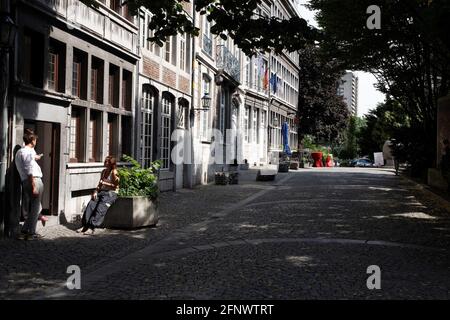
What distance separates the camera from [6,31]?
913 centimetres

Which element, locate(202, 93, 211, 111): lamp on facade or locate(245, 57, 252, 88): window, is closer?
locate(202, 93, 211, 111): lamp on facade

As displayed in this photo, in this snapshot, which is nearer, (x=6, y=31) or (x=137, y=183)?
(x=6, y=31)

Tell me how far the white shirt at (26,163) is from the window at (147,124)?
8.11m

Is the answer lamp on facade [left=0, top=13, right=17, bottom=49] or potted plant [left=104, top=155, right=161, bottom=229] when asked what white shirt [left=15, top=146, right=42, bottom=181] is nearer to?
lamp on facade [left=0, top=13, right=17, bottom=49]

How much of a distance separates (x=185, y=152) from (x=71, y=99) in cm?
1023

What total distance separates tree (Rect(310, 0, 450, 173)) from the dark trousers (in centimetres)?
504

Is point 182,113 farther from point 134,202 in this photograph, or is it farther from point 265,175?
point 134,202

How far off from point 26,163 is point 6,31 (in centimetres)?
213

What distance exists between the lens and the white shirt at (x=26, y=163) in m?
9.62

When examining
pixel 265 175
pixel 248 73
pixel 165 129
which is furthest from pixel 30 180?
pixel 248 73

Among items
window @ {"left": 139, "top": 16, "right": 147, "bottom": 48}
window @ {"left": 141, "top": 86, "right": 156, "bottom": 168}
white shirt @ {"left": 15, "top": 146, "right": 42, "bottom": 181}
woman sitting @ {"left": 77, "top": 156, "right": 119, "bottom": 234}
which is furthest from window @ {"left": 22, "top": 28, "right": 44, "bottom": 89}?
window @ {"left": 141, "top": 86, "right": 156, "bottom": 168}

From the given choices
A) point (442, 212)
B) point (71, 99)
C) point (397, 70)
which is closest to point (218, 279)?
point (71, 99)

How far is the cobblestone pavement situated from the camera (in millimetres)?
6316

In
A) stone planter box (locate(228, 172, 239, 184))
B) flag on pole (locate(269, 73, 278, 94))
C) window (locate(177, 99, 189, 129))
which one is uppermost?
flag on pole (locate(269, 73, 278, 94))
